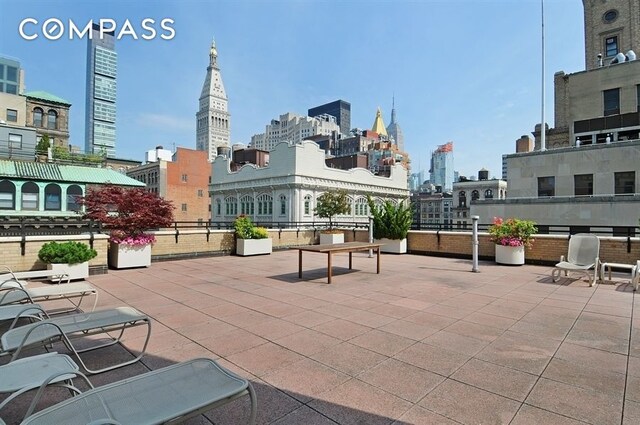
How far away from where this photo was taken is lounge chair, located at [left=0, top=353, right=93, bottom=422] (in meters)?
2.25

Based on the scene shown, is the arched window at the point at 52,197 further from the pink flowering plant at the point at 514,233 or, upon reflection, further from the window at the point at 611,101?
the window at the point at 611,101

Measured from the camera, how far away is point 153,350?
424cm

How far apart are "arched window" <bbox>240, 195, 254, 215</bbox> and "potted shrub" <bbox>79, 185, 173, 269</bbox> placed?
38090 mm

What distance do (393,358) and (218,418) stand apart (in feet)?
6.76

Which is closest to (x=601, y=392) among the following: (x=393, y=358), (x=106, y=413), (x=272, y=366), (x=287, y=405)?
(x=393, y=358)

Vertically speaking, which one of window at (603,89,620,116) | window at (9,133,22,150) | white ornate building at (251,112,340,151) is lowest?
window at (9,133,22,150)

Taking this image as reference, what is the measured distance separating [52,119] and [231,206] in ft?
97.0

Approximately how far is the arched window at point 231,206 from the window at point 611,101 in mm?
44969

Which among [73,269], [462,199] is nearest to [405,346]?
[73,269]

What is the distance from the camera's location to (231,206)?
53.3 meters

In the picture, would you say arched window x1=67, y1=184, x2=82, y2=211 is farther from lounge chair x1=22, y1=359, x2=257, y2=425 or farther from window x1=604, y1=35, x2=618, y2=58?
window x1=604, y1=35, x2=618, y2=58

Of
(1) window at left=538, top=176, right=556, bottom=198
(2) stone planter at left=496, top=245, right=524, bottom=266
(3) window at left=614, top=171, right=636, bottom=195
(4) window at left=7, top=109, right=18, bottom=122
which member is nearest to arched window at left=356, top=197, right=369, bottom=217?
(1) window at left=538, top=176, right=556, bottom=198

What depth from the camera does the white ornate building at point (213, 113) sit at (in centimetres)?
16138

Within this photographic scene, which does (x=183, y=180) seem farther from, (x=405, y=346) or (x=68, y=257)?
(x=405, y=346)
